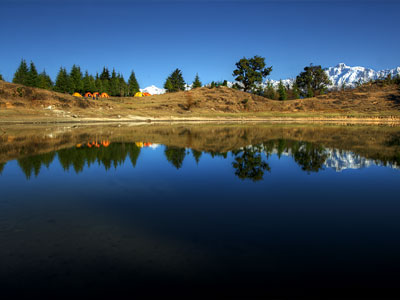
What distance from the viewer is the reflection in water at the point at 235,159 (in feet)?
55.0

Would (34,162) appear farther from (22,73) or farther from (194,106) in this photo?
(22,73)

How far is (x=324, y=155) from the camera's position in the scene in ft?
71.1

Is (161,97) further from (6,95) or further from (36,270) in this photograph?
(36,270)

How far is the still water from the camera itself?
5.65 m

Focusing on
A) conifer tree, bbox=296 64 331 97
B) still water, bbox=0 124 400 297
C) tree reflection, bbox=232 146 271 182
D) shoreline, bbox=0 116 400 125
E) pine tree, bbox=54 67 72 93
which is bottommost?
still water, bbox=0 124 400 297

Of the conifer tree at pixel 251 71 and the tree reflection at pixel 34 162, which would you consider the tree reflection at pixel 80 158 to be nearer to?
the tree reflection at pixel 34 162

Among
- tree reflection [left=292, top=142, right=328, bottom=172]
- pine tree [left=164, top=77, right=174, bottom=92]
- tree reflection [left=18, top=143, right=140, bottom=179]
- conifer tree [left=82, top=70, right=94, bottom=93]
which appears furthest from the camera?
pine tree [left=164, top=77, right=174, bottom=92]

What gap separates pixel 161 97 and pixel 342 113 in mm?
60502

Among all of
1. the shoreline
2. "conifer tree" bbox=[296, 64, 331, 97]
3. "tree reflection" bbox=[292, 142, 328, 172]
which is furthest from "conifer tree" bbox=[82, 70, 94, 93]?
"tree reflection" bbox=[292, 142, 328, 172]

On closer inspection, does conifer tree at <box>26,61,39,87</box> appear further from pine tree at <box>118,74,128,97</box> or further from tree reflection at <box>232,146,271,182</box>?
tree reflection at <box>232,146,271,182</box>

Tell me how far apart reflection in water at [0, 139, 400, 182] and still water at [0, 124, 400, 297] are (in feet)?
1.94

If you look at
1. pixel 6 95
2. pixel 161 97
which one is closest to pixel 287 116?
pixel 161 97

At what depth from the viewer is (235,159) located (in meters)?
20.0

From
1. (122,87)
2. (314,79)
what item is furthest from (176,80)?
(314,79)
